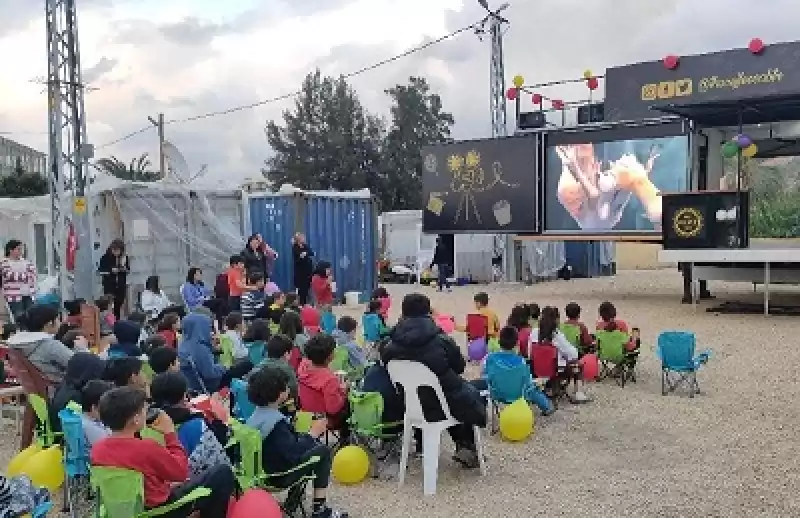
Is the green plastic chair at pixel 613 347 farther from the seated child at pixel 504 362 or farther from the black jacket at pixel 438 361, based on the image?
the black jacket at pixel 438 361

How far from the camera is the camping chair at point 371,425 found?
5336mm

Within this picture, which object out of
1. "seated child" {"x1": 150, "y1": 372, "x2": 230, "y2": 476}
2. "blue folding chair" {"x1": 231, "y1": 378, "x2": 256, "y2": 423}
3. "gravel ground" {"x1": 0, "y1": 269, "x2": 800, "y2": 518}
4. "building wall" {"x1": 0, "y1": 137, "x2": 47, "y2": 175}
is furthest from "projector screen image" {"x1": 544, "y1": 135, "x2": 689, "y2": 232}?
"building wall" {"x1": 0, "y1": 137, "x2": 47, "y2": 175}

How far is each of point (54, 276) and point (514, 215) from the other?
31.4 ft

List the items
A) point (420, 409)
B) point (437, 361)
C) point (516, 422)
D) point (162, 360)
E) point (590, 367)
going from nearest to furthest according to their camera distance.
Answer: point (437, 361), point (420, 409), point (162, 360), point (516, 422), point (590, 367)

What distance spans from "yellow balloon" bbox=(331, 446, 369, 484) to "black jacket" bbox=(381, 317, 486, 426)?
0.60 metres

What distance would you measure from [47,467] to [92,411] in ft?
2.15

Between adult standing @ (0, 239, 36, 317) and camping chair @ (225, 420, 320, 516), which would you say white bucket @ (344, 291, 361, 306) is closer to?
adult standing @ (0, 239, 36, 317)

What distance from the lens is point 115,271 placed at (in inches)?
484

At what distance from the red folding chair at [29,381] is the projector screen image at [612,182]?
41.6 feet

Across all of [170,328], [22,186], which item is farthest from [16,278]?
[22,186]

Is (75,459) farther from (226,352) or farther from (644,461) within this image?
(644,461)

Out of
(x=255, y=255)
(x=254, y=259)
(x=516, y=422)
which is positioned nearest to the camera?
(x=516, y=422)

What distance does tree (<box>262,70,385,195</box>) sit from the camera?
1599 inches

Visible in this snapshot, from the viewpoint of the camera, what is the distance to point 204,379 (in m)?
6.48
